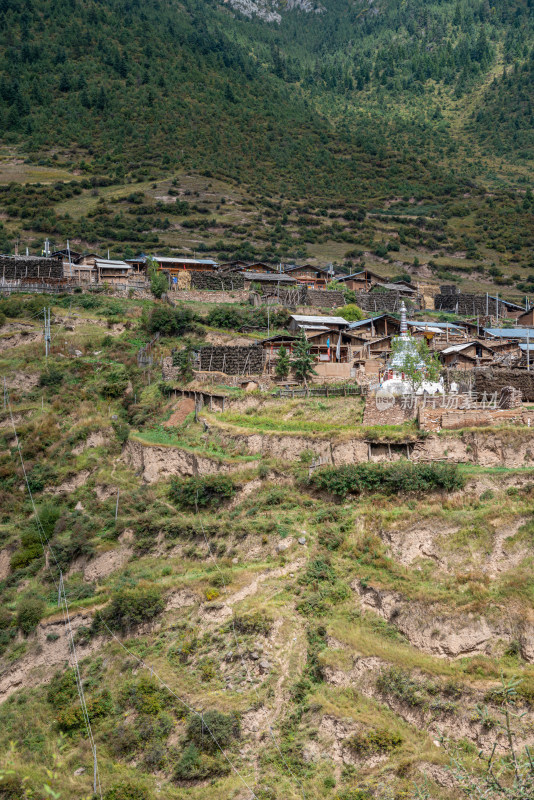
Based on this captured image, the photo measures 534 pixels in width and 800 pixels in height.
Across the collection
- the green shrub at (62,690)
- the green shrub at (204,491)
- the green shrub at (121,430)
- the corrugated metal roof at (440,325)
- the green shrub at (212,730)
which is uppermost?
the corrugated metal roof at (440,325)

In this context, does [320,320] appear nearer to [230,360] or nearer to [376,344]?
[376,344]

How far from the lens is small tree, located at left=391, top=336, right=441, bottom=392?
3538cm

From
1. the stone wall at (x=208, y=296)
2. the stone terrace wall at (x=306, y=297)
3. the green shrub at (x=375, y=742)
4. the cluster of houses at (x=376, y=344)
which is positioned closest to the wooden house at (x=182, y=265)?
the stone wall at (x=208, y=296)

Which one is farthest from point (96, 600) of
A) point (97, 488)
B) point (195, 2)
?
point (195, 2)

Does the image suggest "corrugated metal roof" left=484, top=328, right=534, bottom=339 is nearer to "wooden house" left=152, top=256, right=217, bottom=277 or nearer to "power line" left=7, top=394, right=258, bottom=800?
"wooden house" left=152, top=256, right=217, bottom=277

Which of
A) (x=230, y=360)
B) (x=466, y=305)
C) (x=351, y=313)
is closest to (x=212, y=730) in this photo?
(x=230, y=360)

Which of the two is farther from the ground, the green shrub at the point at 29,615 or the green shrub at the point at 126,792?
the green shrub at the point at 29,615

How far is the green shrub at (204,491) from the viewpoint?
30.2 metres

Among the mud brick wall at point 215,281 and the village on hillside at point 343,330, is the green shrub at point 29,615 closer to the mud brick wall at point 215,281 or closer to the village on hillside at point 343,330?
the village on hillside at point 343,330

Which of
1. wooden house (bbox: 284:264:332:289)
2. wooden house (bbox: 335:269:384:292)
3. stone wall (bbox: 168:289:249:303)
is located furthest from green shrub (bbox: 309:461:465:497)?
wooden house (bbox: 335:269:384:292)

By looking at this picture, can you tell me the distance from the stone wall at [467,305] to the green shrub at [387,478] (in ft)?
122

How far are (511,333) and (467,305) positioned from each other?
1478cm

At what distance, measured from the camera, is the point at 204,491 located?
3069 centimetres

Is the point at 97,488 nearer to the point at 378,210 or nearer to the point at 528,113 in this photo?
the point at 378,210
